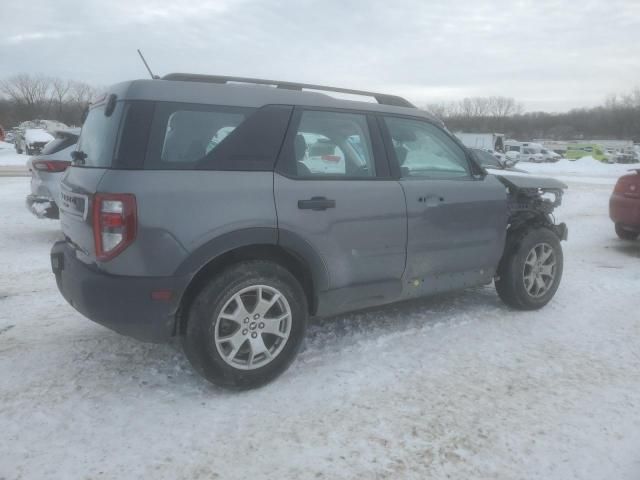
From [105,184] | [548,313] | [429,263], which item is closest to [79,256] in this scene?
[105,184]

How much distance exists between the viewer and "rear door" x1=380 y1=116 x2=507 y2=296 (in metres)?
3.65

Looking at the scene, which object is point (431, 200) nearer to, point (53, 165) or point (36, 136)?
point (53, 165)

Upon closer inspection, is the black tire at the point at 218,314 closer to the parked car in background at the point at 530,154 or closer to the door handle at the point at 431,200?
the door handle at the point at 431,200

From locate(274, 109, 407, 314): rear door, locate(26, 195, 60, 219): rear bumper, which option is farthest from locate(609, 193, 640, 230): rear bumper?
locate(26, 195, 60, 219): rear bumper

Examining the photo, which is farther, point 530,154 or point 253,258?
point 530,154

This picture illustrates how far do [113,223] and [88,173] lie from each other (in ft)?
1.63

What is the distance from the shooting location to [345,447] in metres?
2.51

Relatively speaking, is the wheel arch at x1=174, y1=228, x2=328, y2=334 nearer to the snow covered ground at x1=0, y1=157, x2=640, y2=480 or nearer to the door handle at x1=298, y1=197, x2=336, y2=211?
the door handle at x1=298, y1=197, x2=336, y2=211

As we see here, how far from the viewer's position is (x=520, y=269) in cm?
434

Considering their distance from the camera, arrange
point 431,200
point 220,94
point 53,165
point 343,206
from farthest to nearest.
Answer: point 53,165 → point 431,200 → point 343,206 → point 220,94

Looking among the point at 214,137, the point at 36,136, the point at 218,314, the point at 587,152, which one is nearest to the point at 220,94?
the point at 214,137

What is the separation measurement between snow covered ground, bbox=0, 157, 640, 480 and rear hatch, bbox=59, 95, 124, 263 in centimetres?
88

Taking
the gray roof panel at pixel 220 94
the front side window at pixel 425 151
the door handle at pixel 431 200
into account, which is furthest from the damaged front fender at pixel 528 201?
the gray roof panel at pixel 220 94

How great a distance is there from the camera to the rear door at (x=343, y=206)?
3.09 metres
